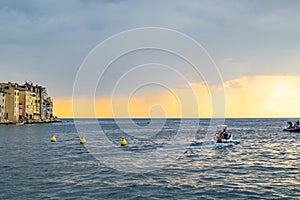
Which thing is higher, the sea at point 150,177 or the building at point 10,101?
the building at point 10,101

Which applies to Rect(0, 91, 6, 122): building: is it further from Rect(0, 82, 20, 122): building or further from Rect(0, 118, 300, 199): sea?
Rect(0, 118, 300, 199): sea

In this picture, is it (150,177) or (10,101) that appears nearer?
(150,177)

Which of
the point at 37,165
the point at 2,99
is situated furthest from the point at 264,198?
the point at 2,99

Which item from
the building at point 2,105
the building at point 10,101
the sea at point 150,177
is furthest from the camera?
the building at point 10,101

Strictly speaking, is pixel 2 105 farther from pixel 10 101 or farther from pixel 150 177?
pixel 150 177

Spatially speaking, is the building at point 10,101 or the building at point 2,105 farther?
the building at point 10,101

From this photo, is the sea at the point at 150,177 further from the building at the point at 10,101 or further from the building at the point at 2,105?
the building at the point at 10,101

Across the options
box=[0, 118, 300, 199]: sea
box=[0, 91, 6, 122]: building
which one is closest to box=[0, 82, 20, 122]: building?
box=[0, 91, 6, 122]: building

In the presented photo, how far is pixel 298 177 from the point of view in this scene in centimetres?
3619

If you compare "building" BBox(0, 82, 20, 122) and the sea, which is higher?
"building" BBox(0, 82, 20, 122)

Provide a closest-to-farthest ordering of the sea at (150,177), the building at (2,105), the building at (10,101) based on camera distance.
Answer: the sea at (150,177)
the building at (2,105)
the building at (10,101)

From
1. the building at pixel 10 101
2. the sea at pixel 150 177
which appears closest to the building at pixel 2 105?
the building at pixel 10 101

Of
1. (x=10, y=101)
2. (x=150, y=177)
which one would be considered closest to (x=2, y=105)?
(x=10, y=101)

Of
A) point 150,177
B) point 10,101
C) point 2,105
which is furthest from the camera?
point 10,101
